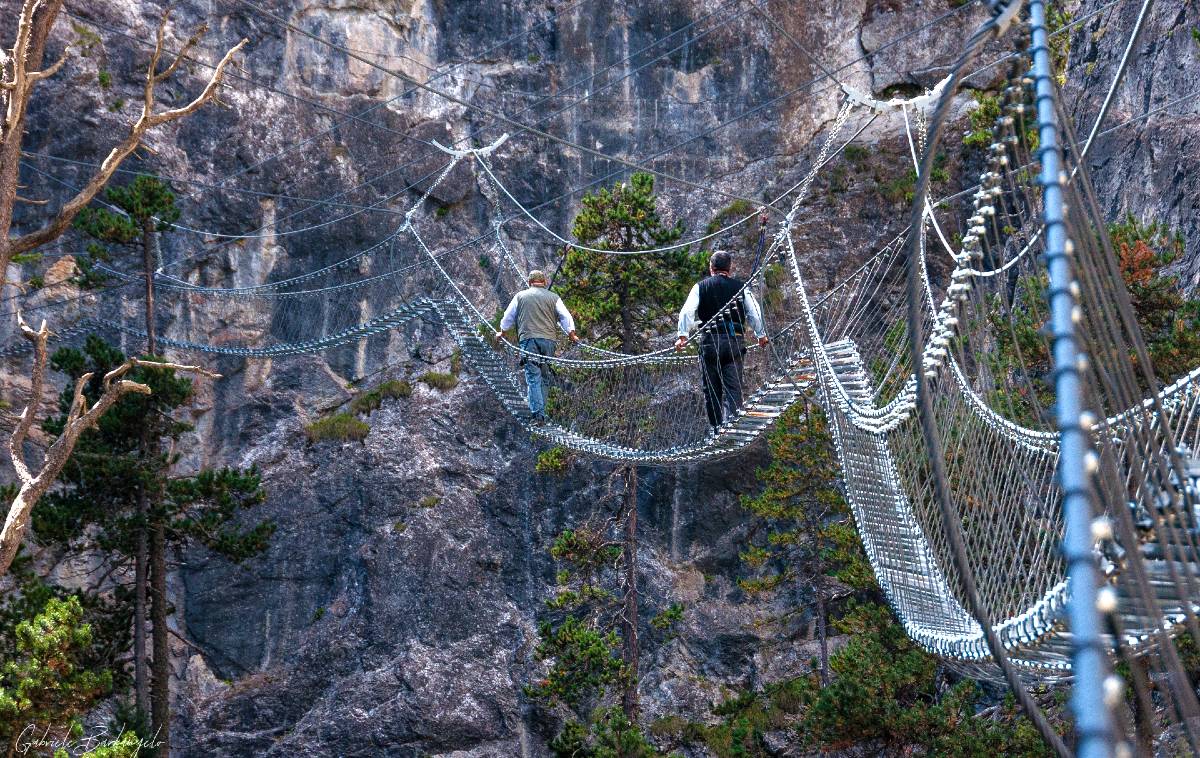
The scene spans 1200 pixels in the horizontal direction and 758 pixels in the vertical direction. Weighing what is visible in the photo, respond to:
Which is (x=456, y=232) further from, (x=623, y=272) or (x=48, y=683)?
(x=48, y=683)

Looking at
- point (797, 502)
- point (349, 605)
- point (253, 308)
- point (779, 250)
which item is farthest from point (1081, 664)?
point (253, 308)

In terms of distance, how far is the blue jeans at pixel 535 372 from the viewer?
7.43 meters

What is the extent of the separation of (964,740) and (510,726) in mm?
5145

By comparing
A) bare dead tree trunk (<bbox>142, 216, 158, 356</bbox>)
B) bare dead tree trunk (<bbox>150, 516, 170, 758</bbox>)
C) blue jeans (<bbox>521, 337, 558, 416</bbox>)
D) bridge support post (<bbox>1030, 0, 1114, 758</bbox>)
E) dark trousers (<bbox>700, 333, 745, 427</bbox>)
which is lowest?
bridge support post (<bbox>1030, 0, 1114, 758</bbox>)

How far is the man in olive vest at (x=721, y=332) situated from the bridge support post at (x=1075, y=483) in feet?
13.8

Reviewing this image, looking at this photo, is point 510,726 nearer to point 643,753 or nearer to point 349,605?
point 349,605

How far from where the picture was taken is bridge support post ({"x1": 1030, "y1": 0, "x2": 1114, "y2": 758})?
53.7 inches

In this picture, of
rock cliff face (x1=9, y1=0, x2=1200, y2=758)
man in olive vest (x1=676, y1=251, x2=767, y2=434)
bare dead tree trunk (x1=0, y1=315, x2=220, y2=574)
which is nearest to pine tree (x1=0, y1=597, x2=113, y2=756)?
bare dead tree trunk (x1=0, y1=315, x2=220, y2=574)

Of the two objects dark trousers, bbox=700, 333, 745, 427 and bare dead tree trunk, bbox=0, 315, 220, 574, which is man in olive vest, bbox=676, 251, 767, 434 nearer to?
dark trousers, bbox=700, 333, 745, 427

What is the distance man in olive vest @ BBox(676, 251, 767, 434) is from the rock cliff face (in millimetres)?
3246

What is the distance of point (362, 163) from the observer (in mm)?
13305

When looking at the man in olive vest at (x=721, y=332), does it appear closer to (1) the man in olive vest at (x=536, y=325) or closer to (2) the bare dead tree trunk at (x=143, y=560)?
(1) the man in olive vest at (x=536, y=325)

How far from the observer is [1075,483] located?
164cm

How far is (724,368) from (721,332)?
20cm
